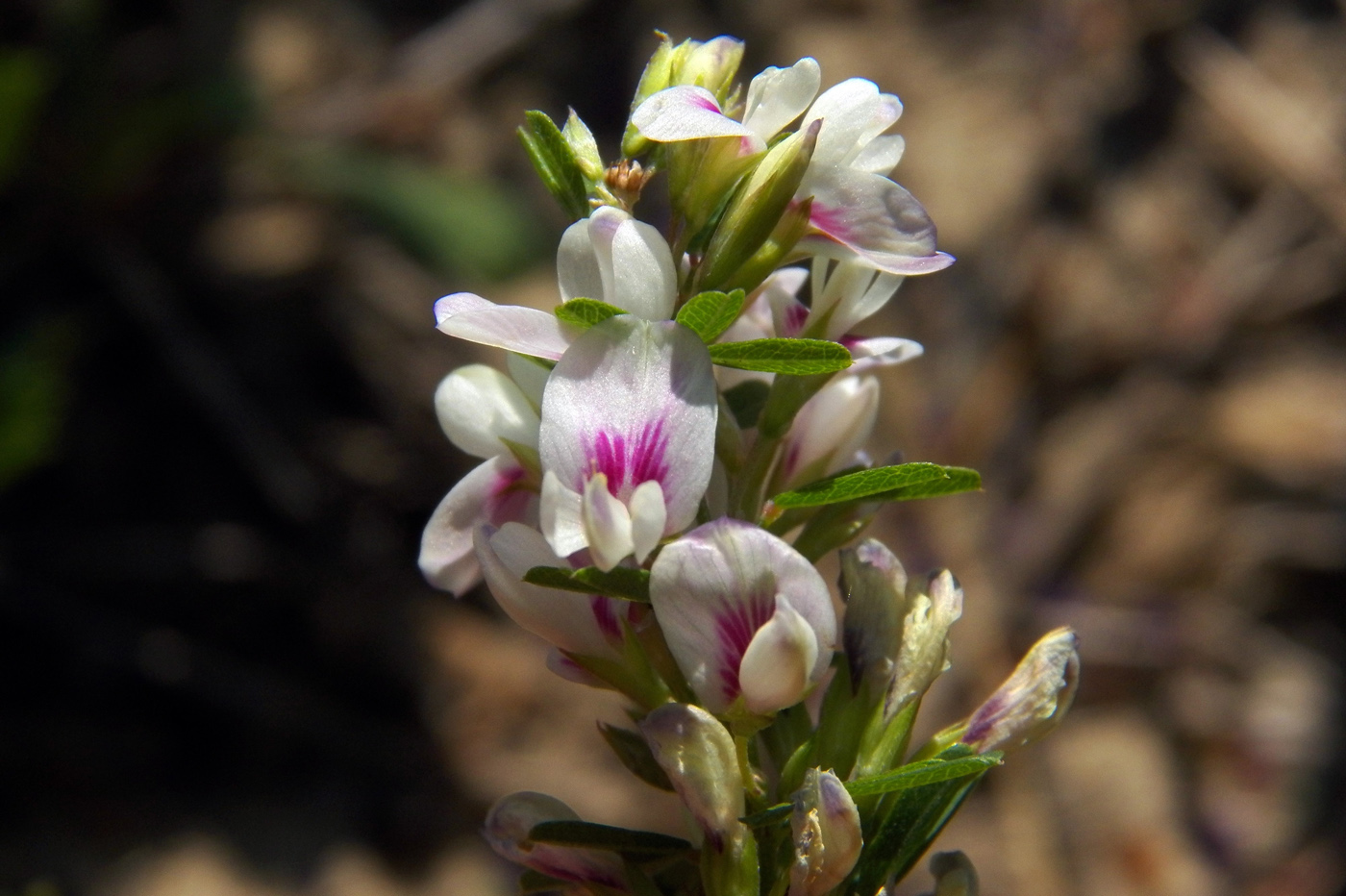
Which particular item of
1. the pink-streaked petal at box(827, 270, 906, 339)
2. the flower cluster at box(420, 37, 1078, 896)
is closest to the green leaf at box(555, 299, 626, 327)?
the flower cluster at box(420, 37, 1078, 896)

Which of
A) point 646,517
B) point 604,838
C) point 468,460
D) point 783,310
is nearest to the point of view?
point 646,517

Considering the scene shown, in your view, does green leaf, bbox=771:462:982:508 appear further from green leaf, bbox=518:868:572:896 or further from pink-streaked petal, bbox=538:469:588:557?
green leaf, bbox=518:868:572:896

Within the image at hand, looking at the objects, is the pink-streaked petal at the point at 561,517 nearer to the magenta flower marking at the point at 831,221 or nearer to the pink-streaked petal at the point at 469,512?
the pink-streaked petal at the point at 469,512

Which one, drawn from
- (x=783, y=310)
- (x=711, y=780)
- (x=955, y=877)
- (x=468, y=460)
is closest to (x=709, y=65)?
(x=783, y=310)

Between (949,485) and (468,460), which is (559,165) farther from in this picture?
(468,460)

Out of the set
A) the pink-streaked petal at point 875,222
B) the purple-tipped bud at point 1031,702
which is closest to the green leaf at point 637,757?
the purple-tipped bud at point 1031,702

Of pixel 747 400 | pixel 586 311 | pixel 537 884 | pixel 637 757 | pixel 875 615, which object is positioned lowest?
pixel 537 884
